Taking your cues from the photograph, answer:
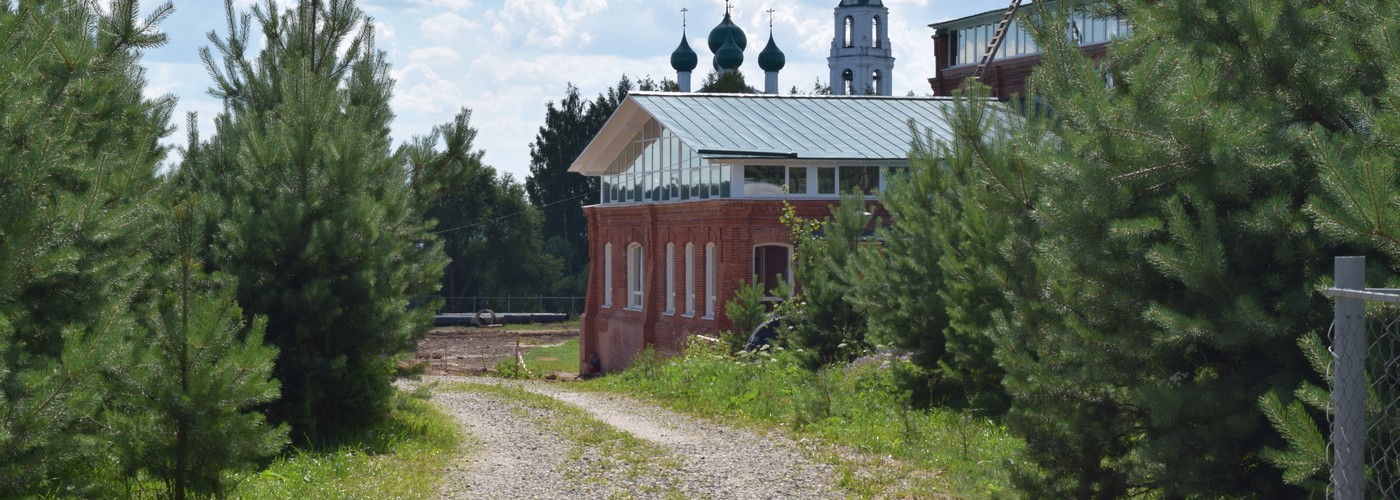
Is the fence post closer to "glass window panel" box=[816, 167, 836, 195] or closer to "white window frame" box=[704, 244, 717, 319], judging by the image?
"glass window panel" box=[816, 167, 836, 195]

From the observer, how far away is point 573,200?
229 feet

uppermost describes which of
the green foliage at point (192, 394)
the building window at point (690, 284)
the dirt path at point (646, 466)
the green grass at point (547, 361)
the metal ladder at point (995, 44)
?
the metal ladder at point (995, 44)

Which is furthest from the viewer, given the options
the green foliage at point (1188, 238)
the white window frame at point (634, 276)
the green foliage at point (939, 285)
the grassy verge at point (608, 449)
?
the white window frame at point (634, 276)

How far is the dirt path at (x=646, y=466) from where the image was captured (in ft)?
32.2

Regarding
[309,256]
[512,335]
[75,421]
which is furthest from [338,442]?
[512,335]

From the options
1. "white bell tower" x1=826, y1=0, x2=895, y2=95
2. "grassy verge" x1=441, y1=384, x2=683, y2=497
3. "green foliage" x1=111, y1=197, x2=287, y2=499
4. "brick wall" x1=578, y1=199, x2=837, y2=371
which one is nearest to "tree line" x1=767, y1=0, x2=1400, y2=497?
"grassy verge" x1=441, y1=384, x2=683, y2=497

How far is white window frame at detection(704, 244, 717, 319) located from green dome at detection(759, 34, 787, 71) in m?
28.8

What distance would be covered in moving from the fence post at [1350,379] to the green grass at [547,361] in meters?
26.0

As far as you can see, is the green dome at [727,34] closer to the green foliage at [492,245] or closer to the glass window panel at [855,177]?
the green foliage at [492,245]

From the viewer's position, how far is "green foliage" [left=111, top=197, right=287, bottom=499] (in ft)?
24.2

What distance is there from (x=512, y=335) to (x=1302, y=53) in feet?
141

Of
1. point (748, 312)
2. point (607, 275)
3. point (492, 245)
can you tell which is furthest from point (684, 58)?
point (748, 312)

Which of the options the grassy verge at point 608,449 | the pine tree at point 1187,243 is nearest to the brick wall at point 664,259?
the grassy verge at point 608,449

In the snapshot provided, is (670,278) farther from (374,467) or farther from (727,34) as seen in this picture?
(727,34)
